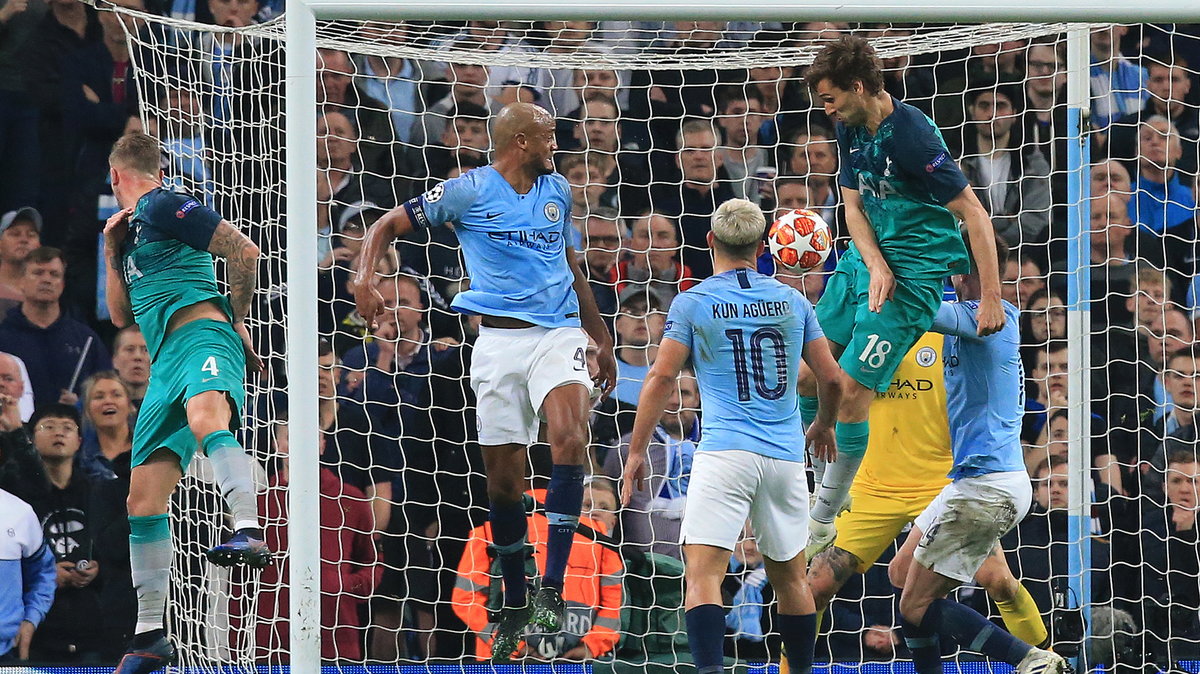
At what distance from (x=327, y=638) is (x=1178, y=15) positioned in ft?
13.7

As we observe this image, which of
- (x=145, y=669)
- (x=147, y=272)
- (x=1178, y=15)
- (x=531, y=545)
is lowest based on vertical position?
(x=145, y=669)

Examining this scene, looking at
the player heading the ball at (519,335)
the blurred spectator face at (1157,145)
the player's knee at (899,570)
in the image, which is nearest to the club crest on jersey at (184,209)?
the player heading the ball at (519,335)

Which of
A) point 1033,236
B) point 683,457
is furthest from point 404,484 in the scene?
point 1033,236

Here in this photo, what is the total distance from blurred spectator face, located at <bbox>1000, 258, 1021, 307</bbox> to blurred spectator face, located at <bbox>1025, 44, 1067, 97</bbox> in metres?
0.90

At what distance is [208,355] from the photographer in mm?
4988

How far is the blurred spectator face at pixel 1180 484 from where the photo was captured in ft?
20.9

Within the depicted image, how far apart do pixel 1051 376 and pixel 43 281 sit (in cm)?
442

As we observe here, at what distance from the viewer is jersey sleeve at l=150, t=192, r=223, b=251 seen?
4.89 meters

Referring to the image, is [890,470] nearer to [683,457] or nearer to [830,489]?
[830,489]

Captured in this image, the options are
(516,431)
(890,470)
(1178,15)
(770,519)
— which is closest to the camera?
(1178,15)

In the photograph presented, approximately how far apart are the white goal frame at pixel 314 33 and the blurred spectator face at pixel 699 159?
2.38 m

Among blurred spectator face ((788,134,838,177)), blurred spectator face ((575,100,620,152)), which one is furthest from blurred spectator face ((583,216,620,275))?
blurred spectator face ((788,134,838,177))

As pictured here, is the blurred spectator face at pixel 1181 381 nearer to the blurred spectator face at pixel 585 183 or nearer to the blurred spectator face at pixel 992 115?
the blurred spectator face at pixel 992 115

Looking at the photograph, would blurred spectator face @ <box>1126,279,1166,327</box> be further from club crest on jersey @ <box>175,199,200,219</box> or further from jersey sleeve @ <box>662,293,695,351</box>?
club crest on jersey @ <box>175,199,200,219</box>
